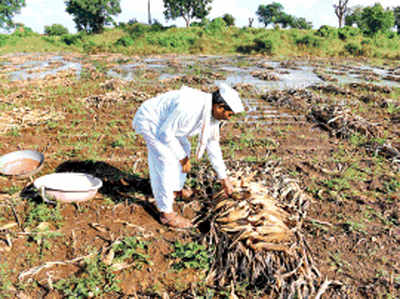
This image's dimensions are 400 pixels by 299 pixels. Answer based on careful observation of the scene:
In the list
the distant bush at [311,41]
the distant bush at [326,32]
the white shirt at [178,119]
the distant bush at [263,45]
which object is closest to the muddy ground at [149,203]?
the white shirt at [178,119]

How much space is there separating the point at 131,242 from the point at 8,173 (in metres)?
2.25

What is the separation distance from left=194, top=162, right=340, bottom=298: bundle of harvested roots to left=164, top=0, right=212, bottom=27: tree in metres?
40.0

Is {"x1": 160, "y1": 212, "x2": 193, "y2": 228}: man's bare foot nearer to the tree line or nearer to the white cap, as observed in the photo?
the white cap

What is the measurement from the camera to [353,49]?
97.2ft

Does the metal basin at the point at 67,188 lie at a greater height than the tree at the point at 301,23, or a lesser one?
lesser

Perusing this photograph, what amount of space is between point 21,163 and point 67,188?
121 cm

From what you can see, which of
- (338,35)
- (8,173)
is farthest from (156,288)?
(338,35)

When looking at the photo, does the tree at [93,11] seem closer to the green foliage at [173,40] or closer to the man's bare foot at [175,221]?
the green foliage at [173,40]

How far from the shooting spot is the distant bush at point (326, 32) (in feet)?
103

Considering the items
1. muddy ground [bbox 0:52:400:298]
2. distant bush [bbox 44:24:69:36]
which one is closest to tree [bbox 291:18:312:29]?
distant bush [bbox 44:24:69:36]

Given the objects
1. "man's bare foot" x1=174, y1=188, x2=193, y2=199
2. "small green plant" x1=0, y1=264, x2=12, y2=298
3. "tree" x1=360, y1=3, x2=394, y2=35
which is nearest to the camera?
"small green plant" x1=0, y1=264, x2=12, y2=298

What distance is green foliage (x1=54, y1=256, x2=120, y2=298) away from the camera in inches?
86.9

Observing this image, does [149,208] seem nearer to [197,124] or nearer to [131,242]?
[131,242]

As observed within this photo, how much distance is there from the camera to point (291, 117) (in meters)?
7.12
